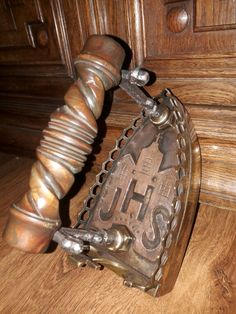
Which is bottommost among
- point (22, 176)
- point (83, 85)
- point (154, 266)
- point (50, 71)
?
point (22, 176)

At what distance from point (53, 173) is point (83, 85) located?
0.40ft

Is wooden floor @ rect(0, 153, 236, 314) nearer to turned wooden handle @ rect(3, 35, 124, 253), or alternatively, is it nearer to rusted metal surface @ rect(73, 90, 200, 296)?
rusted metal surface @ rect(73, 90, 200, 296)

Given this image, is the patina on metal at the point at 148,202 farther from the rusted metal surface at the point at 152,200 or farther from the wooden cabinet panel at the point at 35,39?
the wooden cabinet panel at the point at 35,39

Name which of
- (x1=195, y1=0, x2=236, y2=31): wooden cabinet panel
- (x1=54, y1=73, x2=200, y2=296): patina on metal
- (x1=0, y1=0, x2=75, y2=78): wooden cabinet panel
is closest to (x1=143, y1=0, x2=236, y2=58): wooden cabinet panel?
(x1=195, y1=0, x2=236, y2=31): wooden cabinet panel

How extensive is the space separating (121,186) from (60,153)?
0.19m

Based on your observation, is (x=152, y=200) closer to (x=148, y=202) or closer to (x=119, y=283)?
(x=148, y=202)

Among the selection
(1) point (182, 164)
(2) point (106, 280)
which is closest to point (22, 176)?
(2) point (106, 280)

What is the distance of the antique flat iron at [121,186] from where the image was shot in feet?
1.23

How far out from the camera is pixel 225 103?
55cm

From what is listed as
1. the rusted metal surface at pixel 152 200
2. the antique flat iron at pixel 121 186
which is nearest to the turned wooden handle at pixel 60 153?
the antique flat iron at pixel 121 186

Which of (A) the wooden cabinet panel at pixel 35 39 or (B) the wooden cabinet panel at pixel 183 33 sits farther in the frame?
(A) the wooden cabinet panel at pixel 35 39

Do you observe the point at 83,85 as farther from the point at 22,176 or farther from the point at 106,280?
the point at 22,176

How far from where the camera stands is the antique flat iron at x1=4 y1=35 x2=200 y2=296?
1.23 ft

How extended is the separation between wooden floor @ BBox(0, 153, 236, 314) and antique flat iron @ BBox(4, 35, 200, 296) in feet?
0.12
